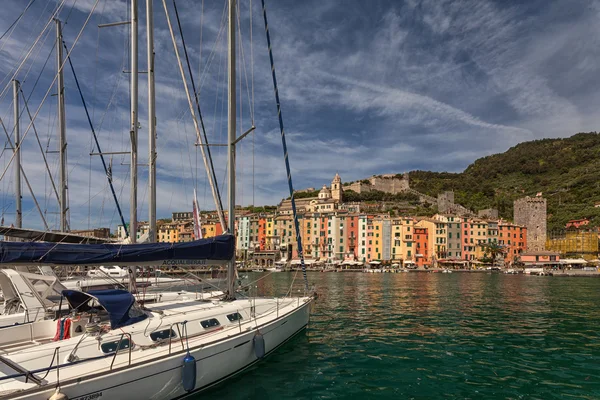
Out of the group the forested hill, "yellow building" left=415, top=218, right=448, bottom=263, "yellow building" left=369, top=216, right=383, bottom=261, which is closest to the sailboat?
"yellow building" left=369, top=216, right=383, bottom=261

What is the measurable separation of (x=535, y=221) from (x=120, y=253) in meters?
121

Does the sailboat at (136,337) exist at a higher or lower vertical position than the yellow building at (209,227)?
lower

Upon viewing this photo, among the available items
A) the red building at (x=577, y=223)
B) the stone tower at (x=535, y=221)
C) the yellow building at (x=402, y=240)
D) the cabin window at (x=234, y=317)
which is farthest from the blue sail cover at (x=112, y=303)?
the red building at (x=577, y=223)

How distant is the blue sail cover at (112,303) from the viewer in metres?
10.3

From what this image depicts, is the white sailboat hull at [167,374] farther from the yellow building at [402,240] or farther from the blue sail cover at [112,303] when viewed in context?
the yellow building at [402,240]

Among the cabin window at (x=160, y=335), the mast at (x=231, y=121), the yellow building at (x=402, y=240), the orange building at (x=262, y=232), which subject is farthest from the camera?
the orange building at (x=262, y=232)

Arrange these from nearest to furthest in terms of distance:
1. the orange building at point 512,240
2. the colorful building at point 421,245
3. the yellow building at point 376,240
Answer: the colorful building at point 421,245
the orange building at point 512,240
the yellow building at point 376,240

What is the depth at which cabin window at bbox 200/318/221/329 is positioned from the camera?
11.7m

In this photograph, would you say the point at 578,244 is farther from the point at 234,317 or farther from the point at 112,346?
the point at 112,346

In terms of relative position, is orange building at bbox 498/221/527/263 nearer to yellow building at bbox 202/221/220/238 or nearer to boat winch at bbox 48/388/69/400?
yellow building at bbox 202/221/220/238

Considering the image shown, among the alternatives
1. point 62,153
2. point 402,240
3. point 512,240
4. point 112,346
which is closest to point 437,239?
point 402,240

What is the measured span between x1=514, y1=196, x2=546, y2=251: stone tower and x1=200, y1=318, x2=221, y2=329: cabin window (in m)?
115

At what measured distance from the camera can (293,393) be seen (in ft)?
35.1

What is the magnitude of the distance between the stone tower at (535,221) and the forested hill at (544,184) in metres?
10.4
